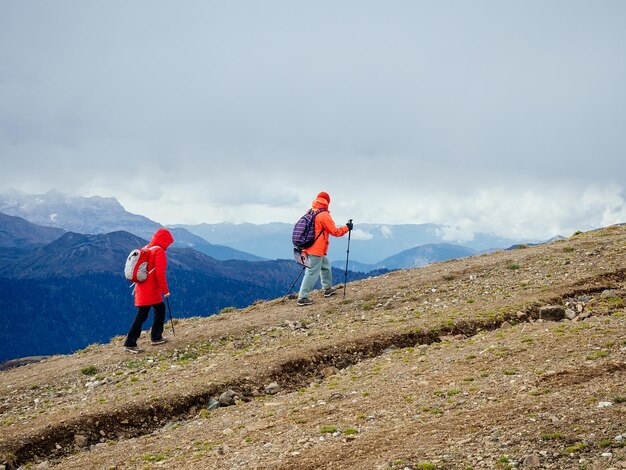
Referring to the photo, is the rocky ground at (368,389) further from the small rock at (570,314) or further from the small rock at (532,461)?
the small rock at (570,314)

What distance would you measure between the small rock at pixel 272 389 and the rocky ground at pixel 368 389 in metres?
0.10

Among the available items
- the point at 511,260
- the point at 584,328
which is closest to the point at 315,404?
the point at 584,328

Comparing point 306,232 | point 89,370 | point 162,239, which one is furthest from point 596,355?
point 89,370

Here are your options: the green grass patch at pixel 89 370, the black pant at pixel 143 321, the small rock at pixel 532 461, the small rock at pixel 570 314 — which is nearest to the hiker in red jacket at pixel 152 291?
the black pant at pixel 143 321

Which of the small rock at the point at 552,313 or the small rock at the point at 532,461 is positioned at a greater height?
the small rock at the point at 552,313

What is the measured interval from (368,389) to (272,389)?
3.24 m

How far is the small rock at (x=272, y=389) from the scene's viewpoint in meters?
14.2

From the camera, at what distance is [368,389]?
40.2 ft

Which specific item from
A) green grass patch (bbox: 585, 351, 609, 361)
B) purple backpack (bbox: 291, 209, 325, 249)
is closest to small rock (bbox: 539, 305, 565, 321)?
green grass patch (bbox: 585, 351, 609, 361)

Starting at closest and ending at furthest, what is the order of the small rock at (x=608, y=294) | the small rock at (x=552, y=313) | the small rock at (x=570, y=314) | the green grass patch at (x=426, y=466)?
the green grass patch at (x=426, y=466), the small rock at (x=570, y=314), the small rock at (x=552, y=313), the small rock at (x=608, y=294)

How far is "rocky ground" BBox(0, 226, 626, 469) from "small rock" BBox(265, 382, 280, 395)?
0.33 ft

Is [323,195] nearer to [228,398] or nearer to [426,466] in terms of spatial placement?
[228,398]

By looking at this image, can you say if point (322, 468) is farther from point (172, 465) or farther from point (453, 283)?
point (453, 283)

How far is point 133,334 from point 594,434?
16.1m
